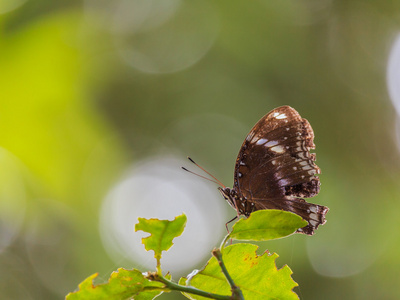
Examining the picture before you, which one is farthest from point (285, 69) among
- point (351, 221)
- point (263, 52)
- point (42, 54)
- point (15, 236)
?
point (15, 236)

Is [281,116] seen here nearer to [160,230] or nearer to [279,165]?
[279,165]

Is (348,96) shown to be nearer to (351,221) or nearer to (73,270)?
(351,221)

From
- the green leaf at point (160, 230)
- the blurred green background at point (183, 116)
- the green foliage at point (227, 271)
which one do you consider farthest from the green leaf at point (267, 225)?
the blurred green background at point (183, 116)

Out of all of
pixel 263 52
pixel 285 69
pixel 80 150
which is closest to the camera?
pixel 80 150

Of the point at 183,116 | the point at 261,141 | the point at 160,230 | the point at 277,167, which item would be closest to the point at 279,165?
the point at 277,167

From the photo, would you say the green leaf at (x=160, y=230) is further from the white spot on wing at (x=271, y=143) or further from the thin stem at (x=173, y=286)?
the white spot on wing at (x=271, y=143)

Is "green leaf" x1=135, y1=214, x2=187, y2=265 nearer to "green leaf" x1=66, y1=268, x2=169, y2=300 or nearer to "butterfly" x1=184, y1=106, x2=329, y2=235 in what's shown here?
"green leaf" x1=66, y1=268, x2=169, y2=300
